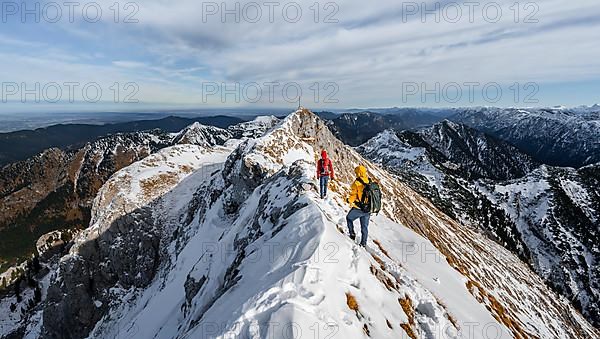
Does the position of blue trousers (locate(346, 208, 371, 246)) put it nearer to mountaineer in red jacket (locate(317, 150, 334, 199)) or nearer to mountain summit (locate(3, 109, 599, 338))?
mountain summit (locate(3, 109, 599, 338))

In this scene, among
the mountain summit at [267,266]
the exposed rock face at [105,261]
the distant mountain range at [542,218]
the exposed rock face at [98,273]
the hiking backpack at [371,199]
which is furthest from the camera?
the distant mountain range at [542,218]

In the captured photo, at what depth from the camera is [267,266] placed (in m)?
15.1

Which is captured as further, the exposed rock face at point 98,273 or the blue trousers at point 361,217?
the exposed rock face at point 98,273

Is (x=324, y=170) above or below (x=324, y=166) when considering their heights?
below

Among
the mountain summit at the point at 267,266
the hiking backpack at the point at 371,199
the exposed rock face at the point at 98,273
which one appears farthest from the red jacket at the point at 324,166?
the exposed rock face at the point at 98,273

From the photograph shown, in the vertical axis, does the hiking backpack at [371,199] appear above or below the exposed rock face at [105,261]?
above

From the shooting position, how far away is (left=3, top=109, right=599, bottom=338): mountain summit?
12344mm

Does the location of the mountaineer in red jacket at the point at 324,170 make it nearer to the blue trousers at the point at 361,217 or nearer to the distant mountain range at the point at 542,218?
the blue trousers at the point at 361,217

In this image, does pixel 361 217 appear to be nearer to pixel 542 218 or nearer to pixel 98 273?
pixel 98 273

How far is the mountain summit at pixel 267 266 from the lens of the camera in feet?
40.5

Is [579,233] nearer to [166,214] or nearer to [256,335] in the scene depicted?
[166,214]

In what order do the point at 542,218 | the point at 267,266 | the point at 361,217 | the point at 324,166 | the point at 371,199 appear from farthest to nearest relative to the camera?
the point at 542,218
the point at 324,166
the point at 361,217
the point at 371,199
the point at 267,266

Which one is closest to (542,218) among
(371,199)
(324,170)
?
(324,170)

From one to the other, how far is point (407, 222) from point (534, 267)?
113628mm
